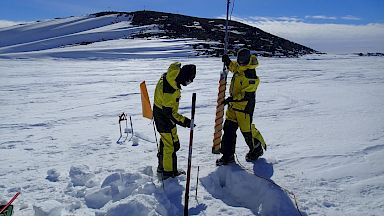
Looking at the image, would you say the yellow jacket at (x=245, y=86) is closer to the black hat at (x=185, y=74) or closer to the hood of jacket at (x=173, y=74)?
the black hat at (x=185, y=74)

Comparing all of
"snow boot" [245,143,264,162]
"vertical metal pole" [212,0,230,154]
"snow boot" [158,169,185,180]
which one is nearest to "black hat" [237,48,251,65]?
"vertical metal pole" [212,0,230,154]

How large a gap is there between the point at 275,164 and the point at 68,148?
414 cm

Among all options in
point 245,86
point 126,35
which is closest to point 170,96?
point 245,86

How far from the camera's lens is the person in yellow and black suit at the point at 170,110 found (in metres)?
5.23

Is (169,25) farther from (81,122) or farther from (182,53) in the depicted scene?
(81,122)

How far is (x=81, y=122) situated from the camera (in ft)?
32.2

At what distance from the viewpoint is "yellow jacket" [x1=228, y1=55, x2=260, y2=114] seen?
19.3 feet

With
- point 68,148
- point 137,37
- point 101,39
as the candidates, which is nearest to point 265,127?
point 68,148

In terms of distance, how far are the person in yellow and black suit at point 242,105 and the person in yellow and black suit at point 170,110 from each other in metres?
0.94

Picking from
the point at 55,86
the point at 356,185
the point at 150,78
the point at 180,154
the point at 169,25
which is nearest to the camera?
the point at 356,185

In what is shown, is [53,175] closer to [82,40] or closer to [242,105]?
[242,105]

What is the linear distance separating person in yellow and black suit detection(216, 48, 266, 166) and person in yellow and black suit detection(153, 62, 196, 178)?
37.2 inches

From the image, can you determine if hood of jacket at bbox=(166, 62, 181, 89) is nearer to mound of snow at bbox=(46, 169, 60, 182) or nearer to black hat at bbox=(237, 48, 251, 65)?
black hat at bbox=(237, 48, 251, 65)

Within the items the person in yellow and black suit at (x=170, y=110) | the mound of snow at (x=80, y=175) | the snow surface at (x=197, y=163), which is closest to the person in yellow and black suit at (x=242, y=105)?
the snow surface at (x=197, y=163)
